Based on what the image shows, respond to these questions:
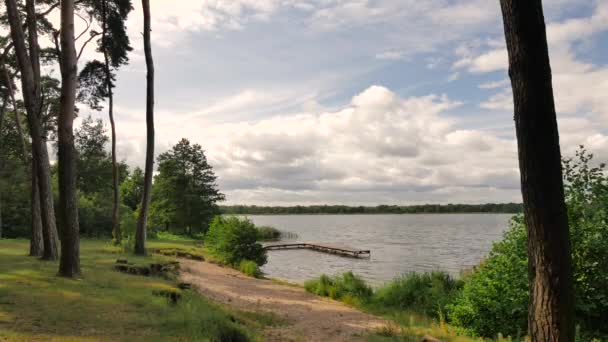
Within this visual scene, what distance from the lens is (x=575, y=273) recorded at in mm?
8062

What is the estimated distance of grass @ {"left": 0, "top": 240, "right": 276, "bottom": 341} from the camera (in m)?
6.51

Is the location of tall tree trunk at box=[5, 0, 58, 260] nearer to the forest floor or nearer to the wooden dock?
the forest floor

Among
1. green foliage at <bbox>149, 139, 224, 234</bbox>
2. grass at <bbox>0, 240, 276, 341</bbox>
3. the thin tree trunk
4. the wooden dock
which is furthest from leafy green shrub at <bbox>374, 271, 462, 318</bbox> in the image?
green foliage at <bbox>149, 139, 224, 234</bbox>

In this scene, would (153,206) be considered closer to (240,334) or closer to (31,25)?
(31,25)

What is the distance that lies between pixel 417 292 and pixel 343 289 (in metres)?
3.35

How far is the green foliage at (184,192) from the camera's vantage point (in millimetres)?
45625

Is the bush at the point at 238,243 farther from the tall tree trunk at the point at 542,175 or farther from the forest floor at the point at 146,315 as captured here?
the tall tree trunk at the point at 542,175

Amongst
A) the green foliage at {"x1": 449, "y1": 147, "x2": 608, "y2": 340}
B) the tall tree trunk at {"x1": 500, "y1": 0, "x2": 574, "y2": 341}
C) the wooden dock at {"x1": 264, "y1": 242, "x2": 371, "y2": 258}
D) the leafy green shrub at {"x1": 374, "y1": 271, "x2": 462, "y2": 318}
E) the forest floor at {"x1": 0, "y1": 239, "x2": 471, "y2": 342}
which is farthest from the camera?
the wooden dock at {"x1": 264, "y1": 242, "x2": 371, "y2": 258}

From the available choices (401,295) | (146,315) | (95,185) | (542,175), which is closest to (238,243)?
(401,295)

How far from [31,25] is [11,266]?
770 cm

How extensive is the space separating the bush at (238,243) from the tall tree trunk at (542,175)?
20.8 metres

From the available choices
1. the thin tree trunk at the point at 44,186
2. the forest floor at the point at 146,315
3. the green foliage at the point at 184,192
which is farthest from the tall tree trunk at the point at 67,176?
the green foliage at the point at 184,192

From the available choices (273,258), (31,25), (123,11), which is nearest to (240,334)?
(31,25)

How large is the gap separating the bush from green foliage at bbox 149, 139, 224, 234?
838 inches
